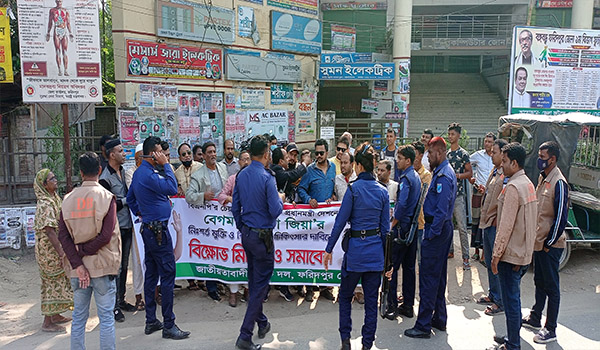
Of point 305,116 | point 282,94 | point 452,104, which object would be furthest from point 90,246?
point 452,104

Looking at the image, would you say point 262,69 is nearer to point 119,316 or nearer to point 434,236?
point 119,316

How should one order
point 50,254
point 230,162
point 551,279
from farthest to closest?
1. point 230,162
2. point 50,254
3. point 551,279

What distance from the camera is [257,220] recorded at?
4523 mm

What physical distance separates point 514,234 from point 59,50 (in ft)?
23.9

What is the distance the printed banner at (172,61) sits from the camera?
11266 millimetres

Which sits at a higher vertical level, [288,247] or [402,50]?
[402,50]

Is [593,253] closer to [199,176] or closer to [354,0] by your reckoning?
[199,176]

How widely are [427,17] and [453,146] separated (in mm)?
22431

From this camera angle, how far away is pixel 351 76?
20938 millimetres

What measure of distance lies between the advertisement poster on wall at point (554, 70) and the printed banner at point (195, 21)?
8555mm

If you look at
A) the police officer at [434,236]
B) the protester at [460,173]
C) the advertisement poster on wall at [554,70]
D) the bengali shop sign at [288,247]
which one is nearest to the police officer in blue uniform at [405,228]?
the police officer at [434,236]

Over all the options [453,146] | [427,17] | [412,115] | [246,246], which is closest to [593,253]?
[453,146]

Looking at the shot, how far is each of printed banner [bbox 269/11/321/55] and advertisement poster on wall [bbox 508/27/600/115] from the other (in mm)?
7018

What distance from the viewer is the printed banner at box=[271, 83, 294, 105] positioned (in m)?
16.0
